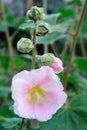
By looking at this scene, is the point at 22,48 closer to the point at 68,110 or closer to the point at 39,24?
the point at 39,24

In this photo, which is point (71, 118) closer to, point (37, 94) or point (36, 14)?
point (37, 94)

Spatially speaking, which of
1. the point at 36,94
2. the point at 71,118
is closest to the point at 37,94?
the point at 36,94

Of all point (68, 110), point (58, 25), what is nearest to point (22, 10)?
point (58, 25)

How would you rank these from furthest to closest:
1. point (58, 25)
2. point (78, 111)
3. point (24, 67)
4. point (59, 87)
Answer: point (24, 67) < point (58, 25) < point (78, 111) < point (59, 87)

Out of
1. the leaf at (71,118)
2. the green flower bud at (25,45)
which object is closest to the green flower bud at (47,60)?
the green flower bud at (25,45)

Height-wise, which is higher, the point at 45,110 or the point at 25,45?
the point at 25,45

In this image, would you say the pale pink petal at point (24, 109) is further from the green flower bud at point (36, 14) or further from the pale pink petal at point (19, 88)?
the green flower bud at point (36, 14)

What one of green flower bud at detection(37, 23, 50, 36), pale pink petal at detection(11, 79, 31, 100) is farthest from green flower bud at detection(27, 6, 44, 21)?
pale pink petal at detection(11, 79, 31, 100)
